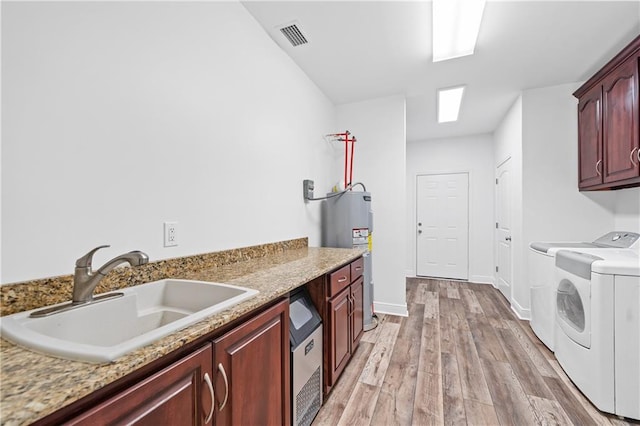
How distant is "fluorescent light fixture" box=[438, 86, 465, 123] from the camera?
3137mm

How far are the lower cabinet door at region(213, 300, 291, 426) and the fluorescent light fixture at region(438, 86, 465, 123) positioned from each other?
122 inches

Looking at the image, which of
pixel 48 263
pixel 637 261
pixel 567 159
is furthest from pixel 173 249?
pixel 567 159

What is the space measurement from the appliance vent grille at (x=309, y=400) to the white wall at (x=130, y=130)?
93 centimetres

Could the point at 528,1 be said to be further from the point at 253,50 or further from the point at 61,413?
the point at 61,413

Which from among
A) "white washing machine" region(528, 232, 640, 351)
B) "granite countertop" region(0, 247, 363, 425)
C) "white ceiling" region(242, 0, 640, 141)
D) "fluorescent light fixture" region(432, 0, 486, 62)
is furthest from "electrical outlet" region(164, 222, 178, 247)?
"white washing machine" region(528, 232, 640, 351)

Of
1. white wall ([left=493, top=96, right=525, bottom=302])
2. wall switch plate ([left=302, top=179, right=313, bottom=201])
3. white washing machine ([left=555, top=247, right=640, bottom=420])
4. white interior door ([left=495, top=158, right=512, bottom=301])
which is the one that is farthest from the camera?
white interior door ([left=495, top=158, right=512, bottom=301])

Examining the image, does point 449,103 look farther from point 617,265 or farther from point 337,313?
point 337,313

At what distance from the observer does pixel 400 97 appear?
3197 millimetres

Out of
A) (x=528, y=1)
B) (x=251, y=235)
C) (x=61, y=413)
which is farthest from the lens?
(x=251, y=235)

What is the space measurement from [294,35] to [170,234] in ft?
6.00

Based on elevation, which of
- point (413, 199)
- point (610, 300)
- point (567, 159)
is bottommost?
point (610, 300)

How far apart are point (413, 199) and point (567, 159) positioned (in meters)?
2.44

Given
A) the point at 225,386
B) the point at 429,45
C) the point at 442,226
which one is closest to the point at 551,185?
the point at 429,45

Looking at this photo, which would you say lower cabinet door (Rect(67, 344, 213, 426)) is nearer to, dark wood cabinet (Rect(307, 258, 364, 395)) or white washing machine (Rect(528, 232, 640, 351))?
dark wood cabinet (Rect(307, 258, 364, 395))
